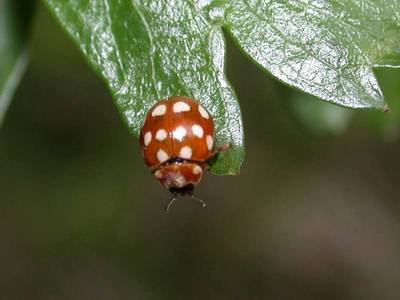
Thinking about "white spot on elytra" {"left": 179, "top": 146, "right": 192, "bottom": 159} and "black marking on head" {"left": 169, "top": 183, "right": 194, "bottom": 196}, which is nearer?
"white spot on elytra" {"left": 179, "top": 146, "right": 192, "bottom": 159}

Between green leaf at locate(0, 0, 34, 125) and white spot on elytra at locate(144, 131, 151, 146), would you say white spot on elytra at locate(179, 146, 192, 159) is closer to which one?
white spot on elytra at locate(144, 131, 151, 146)

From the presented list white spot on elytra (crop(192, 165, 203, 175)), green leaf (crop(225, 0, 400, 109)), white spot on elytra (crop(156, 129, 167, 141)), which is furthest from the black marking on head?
green leaf (crop(225, 0, 400, 109))

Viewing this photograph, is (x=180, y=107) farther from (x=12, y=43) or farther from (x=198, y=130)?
(x=12, y=43)

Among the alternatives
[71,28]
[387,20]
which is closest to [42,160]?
[71,28]

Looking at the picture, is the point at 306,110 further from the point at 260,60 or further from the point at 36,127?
the point at 36,127

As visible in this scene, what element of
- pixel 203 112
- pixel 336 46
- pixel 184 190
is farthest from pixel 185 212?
pixel 336 46

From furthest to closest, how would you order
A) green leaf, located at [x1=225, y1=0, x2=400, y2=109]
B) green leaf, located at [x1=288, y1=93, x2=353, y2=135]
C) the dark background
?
1. the dark background
2. green leaf, located at [x1=288, y1=93, x2=353, y2=135]
3. green leaf, located at [x1=225, y1=0, x2=400, y2=109]

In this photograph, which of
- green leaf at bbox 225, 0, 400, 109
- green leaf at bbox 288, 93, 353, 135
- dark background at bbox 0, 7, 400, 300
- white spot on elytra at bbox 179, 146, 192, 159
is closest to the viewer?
green leaf at bbox 225, 0, 400, 109
